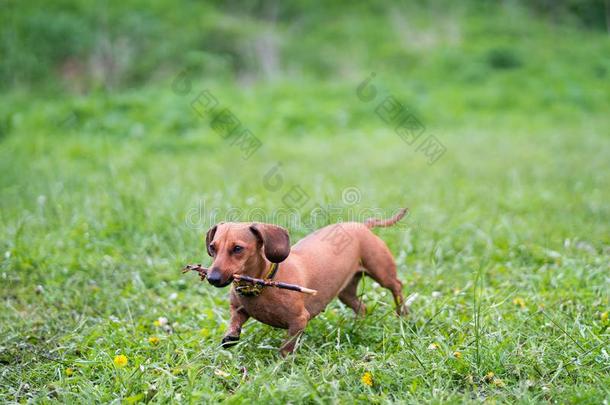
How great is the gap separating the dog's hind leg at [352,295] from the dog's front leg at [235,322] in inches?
28.0

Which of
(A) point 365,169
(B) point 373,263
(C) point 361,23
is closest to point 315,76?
(C) point 361,23

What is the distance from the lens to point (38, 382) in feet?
9.94

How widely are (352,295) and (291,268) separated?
653mm

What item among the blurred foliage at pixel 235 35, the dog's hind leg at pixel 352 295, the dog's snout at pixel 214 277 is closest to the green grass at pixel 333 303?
the dog's hind leg at pixel 352 295

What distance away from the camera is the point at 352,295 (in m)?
3.71

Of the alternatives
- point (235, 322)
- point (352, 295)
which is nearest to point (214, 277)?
point (235, 322)

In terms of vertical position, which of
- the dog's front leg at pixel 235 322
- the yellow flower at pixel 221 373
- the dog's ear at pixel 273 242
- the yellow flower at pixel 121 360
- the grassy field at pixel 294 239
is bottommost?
the grassy field at pixel 294 239

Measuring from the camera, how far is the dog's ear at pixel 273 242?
9.68ft

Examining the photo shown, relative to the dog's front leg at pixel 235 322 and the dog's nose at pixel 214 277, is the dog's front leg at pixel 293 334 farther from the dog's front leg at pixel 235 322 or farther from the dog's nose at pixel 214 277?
the dog's nose at pixel 214 277

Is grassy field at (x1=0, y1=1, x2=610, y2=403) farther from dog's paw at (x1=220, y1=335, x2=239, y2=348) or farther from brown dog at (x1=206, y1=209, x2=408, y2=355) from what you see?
brown dog at (x1=206, y1=209, x2=408, y2=355)

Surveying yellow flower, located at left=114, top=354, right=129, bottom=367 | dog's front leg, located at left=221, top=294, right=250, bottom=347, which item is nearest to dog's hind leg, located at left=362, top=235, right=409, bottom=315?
dog's front leg, located at left=221, top=294, right=250, bottom=347

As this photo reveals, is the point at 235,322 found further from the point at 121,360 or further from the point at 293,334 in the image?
the point at 121,360

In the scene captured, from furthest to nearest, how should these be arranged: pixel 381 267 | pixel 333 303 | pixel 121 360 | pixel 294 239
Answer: pixel 294 239
pixel 333 303
pixel 381 267
pixel 121 360

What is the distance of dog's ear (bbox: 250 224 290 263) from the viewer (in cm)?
295
